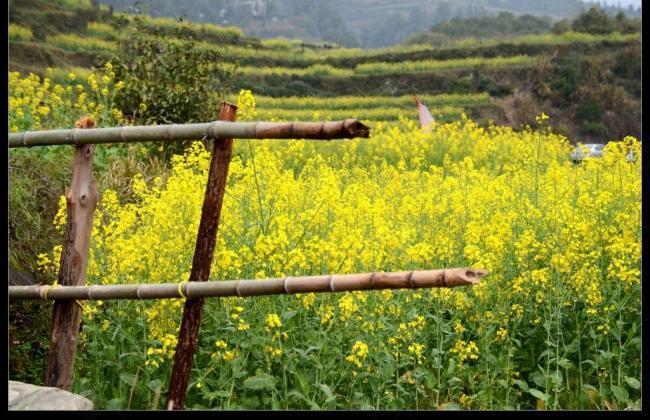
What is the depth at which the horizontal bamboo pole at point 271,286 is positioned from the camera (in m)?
3.28

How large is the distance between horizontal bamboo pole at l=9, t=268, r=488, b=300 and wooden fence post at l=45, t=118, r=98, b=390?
0.11 m

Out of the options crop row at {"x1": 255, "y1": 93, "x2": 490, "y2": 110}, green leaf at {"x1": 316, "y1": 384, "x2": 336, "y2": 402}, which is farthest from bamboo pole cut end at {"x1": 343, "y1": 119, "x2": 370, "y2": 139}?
crop row at {"x1": 255, "y1": 93, "x2": 490, "y2": 110}

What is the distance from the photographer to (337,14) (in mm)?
65188

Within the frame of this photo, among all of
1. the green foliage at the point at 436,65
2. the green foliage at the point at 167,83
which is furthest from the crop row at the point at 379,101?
the green foliage at the point at 167,83

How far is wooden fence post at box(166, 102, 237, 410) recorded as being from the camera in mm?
3771

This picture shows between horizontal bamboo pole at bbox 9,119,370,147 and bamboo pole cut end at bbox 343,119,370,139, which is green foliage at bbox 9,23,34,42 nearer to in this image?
horizontal bamboo pole at bbox 9,119,370,147

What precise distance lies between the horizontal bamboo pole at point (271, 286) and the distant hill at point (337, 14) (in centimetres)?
3267

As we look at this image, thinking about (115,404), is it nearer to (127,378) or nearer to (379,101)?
(127,378)

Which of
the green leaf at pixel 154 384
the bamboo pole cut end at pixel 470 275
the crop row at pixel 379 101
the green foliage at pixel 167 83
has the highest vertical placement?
the bamboo pole cut end at pixel 470 275

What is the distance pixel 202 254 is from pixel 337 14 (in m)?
62.9

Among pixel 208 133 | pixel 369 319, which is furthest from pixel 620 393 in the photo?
pixel 208 133

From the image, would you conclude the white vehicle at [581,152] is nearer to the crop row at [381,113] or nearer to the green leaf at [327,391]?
the green leaf at [327,391]

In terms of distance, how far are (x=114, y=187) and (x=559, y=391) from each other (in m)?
4.13
